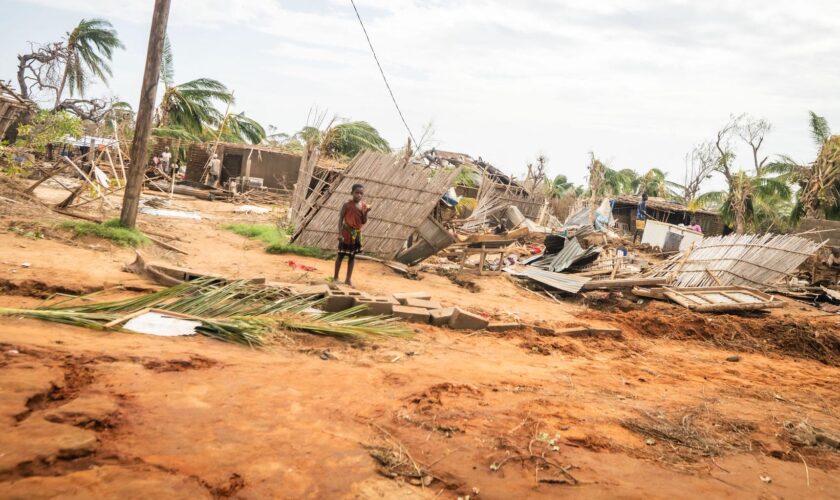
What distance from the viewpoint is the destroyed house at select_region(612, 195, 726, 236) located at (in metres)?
28.1

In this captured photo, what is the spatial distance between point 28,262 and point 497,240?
8.23 meters

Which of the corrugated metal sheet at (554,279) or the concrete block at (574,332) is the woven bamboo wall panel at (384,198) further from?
the concrete block at (574,332)

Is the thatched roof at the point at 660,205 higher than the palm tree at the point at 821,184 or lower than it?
lower

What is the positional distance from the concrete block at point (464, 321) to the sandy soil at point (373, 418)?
0.25 metres

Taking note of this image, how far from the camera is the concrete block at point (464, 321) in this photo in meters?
6.70

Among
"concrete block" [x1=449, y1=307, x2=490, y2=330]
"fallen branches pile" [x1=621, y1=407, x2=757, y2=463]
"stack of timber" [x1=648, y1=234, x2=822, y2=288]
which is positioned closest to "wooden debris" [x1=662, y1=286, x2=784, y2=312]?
"stack of timber" [x1=648, y1=234, x2=822, y2=288]

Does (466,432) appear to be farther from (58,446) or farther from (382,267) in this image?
(382,267)

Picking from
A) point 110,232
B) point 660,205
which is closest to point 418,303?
point 110,232

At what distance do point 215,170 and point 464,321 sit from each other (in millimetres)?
17604

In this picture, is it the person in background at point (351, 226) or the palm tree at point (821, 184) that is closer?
the person in background at point (351, 226)

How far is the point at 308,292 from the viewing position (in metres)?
6.12

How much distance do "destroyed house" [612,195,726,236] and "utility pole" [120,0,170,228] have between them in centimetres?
2432

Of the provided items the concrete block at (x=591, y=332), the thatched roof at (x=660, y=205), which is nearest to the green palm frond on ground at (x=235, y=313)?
the concrete block at (x=591, y=332)

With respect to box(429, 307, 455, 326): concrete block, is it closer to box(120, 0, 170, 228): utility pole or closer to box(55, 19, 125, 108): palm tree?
box(120, 0, 170, 228): utility pole
